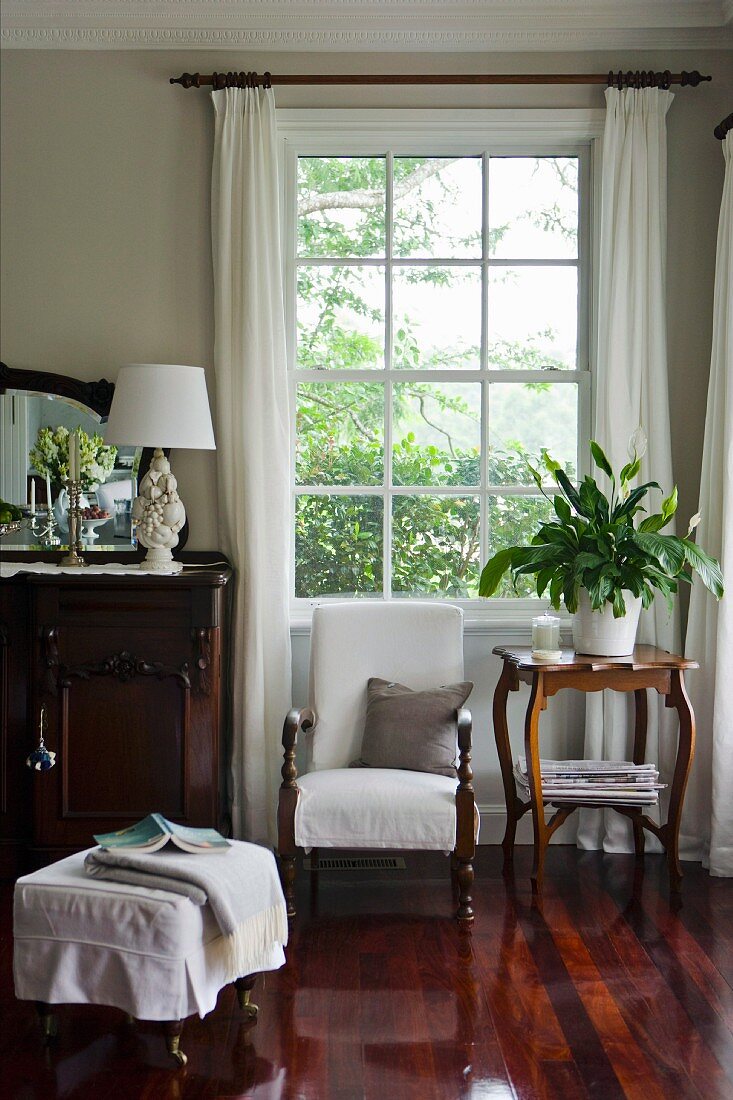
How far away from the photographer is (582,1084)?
2205 mm

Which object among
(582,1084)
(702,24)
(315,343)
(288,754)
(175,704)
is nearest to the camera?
(582,1084)

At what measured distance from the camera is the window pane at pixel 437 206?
396 centimetres

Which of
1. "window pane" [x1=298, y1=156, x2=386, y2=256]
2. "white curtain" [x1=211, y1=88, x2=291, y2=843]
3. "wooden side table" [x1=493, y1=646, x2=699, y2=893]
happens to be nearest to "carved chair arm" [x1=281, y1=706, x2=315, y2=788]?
"white curtain" [x1=211, y1=88, x2=291, y2=843]

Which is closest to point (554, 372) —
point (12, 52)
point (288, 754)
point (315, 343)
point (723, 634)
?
point (315, 343)

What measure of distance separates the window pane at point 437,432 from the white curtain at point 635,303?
0.53 m

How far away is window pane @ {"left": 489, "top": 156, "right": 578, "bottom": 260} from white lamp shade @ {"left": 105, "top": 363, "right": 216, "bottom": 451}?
140 cm

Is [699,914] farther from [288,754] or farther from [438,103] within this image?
[438,103]

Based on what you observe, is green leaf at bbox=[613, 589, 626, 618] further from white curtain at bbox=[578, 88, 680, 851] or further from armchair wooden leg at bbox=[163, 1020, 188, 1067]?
armchair wooden leg at bbox=[163, 1020, 188, 1067]

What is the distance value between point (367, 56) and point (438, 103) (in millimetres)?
327

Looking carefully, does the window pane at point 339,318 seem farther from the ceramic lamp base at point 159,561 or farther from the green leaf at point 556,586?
the green leaf at point 556,586

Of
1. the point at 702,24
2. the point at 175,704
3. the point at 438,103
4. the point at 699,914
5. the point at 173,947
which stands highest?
the point at 702,24

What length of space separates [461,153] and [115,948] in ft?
10.4

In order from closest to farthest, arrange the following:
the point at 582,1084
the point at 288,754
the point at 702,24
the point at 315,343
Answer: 1. the point at 582,1084
2. the point at 288,754
3. the point at 702,24
4. the point at 315,343

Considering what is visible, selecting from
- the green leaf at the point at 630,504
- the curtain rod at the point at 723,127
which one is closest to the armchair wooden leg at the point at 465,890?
the green leaf at the point at 630,504
